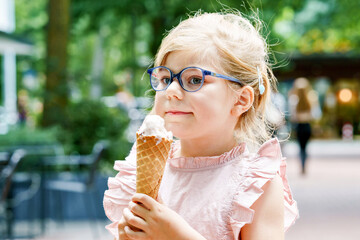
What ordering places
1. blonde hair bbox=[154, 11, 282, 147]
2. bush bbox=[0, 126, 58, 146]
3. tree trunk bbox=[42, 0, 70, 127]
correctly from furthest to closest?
1. tree trunk bbox=[42, 0, 70, 127]
2. bush bbox=[0, 126, 58, 146]
3. blonde hair bbox=[154, 11, 282, 147]

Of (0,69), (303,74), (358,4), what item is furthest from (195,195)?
(0,69)

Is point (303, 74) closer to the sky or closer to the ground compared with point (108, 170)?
closer to the sky

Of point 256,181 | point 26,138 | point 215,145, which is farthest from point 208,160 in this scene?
point 26,138

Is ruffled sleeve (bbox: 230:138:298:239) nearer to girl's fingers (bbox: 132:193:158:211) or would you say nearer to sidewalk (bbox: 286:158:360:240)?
girl's fingers (bbox: 132:193:158:211)

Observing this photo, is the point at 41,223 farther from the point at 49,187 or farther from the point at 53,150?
the point at 53,150

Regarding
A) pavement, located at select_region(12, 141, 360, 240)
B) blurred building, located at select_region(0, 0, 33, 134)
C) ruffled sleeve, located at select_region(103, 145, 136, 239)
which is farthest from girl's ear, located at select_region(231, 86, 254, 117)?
blurred building, located at select_region(0, 0, 33, 134)

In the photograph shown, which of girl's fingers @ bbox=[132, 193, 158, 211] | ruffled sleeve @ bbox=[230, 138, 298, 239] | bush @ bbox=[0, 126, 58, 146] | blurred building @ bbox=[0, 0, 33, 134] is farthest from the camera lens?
blurred building @ bbox=[0, 0, 33, 134]

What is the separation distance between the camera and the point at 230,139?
193 cm

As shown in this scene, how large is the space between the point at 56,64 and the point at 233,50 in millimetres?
8572

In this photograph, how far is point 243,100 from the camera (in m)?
1.90

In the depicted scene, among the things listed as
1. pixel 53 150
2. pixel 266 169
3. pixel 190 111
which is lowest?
pixel 53 150

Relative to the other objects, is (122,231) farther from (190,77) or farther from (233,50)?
(233,50)

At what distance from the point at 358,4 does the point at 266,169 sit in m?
12.0

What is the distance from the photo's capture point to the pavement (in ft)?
23.7
